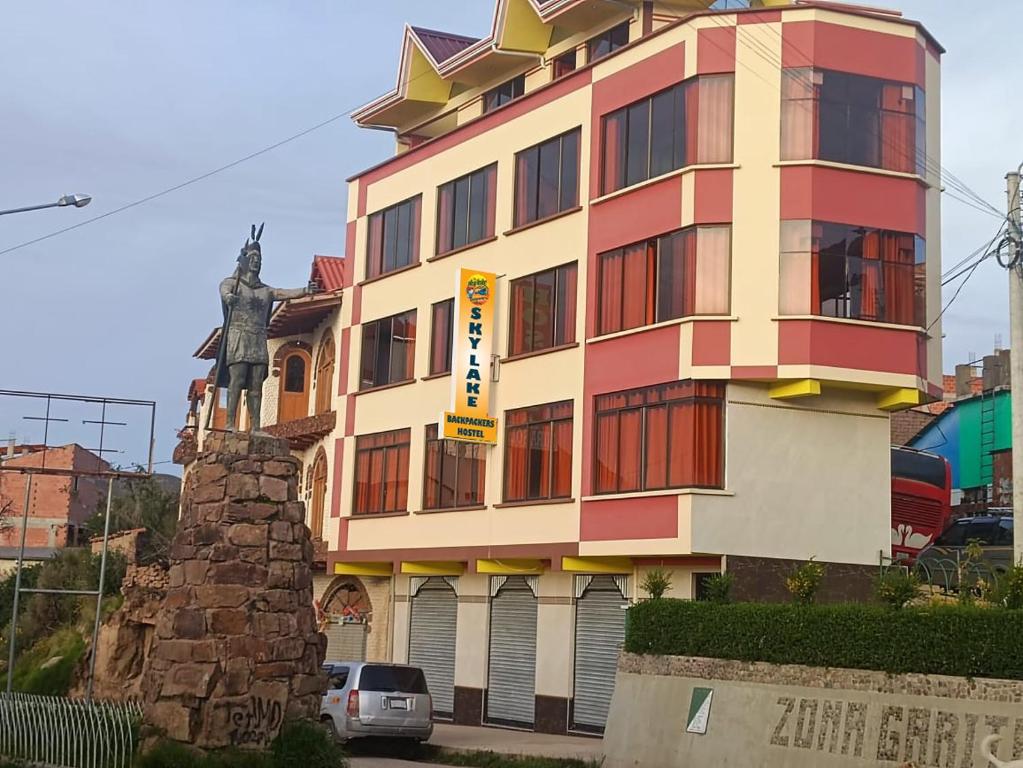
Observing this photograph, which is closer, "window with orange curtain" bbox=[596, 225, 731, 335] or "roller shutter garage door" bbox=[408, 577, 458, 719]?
"window with orange curtain" bbox=[596, 225, 731, 335]

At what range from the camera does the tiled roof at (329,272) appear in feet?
158

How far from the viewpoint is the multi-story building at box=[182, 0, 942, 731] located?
29.1 meters

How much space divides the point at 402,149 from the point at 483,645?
15207 millimetres

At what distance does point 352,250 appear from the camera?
42.8 meters

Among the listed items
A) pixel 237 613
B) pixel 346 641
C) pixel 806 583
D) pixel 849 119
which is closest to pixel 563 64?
pixel 849 119

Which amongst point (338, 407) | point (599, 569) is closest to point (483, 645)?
point (599, 569)

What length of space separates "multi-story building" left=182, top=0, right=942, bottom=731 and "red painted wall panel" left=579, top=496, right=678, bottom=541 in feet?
0.24

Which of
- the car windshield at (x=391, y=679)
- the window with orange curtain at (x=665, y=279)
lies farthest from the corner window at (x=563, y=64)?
the car windshield at (x=391, y=679)

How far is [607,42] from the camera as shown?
3547cm

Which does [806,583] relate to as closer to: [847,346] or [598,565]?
[847,346]

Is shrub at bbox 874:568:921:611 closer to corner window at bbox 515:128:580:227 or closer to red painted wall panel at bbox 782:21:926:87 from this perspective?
red painted wall panel at bbox 782:21:926:87

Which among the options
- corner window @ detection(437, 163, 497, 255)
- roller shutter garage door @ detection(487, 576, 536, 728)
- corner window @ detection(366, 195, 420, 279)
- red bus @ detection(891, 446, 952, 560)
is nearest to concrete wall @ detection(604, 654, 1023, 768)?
roller shutter garage door @ detection(487, 576, 536, 728)

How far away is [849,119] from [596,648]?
483 inches

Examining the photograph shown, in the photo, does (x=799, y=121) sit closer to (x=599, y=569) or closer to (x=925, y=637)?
(x=599, y=569)
